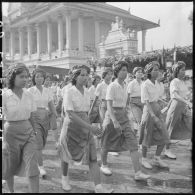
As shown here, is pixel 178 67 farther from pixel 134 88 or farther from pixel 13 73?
pixel 13 73

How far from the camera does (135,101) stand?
7.24 meters

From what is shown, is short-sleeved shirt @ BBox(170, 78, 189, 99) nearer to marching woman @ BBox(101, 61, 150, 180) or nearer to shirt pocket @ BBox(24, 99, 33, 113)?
marching woman @ BBox(101, 61, 150, 180)

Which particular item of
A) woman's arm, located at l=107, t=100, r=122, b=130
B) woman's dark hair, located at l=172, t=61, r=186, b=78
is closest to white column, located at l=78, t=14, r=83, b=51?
woman's dark hair, located at l=172, t=61, r=186, b=78

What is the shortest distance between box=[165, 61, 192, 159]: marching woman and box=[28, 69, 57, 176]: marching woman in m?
2.17

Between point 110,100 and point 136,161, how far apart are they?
956 mm

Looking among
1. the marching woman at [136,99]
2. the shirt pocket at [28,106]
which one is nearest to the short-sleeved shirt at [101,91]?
the marching woman at [136,99]

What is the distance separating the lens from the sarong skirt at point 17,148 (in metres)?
3.65

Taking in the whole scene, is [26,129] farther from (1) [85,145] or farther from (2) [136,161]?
(2) [136,161]

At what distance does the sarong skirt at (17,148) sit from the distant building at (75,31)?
74.8 feet

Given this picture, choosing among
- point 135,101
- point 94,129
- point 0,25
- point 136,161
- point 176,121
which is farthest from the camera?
point 135,101

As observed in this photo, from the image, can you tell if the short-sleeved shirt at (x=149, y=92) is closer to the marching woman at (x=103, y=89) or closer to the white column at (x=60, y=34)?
the marching woman at (x=103, y=89)

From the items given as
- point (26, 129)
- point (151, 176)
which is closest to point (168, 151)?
point (151, 176)

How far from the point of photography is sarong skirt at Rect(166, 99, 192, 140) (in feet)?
19.1

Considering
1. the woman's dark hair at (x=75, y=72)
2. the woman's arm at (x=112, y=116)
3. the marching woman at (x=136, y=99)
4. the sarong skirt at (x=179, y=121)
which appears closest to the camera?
the woman's dark hair at (x=75, y=72)
